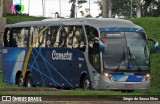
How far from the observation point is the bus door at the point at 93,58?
25812mm

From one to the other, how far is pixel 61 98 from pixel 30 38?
13979 millimetres

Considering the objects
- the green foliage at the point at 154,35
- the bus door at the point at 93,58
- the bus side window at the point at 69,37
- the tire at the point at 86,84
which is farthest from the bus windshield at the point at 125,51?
the green foliage at the point at 154,35

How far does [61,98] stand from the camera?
667 inches

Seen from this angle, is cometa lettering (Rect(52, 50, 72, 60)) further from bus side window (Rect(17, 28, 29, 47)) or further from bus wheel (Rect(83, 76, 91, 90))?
bus side window (Rect(17, 28, 29, 47))

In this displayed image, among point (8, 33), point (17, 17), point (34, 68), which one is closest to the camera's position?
point (34, 68)

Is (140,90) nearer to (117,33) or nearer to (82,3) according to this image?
(117,33)

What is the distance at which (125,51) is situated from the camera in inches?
1022

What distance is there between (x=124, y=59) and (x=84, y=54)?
174 cm

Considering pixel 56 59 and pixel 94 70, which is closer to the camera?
pixel 94 70

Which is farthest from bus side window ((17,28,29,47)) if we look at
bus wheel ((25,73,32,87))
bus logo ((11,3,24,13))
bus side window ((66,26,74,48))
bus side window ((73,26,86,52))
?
bus logo ((11,3,24,13))

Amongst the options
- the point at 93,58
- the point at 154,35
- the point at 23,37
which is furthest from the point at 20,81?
the point at 154,35

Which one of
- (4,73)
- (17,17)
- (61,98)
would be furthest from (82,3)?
(61,98)

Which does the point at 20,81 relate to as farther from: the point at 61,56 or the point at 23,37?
the point at 61,56

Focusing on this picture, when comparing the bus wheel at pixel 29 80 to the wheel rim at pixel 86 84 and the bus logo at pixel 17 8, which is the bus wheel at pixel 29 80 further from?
the bus logo at pixel 17 8
